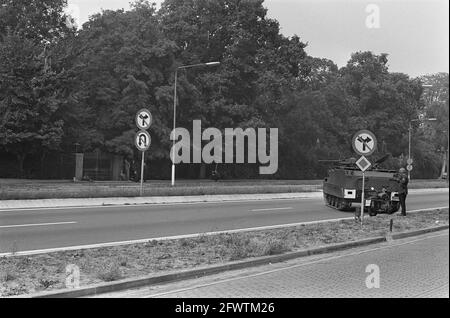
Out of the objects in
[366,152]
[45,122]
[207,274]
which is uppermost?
[45,122]

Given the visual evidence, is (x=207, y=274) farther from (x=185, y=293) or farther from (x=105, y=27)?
(x=105, y=27)

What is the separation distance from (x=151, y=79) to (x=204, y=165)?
377 inches

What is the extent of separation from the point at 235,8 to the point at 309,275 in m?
40.2

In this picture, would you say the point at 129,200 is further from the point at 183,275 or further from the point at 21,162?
the point at 21,162

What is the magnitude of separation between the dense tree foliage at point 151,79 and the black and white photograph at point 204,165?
0.48 ft

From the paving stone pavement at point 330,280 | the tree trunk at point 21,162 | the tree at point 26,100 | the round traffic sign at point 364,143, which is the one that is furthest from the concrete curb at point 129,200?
the tree trunk at point 21,162

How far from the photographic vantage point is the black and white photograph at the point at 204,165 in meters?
8.09

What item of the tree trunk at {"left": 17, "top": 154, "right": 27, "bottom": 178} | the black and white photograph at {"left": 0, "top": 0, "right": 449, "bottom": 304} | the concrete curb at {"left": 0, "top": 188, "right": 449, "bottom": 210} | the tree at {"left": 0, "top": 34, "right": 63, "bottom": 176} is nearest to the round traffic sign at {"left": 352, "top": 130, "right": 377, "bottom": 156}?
the black and white photograph at {"left": 0, "top": 0, "right": 449, "bottom": 304}

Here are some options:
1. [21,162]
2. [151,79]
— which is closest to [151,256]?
[21,162]

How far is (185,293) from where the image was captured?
711cm

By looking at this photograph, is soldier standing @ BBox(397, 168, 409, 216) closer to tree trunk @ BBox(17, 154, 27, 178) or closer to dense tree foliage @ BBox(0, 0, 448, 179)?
dense tree foliage @ BBox(0, 0, 448, 179)

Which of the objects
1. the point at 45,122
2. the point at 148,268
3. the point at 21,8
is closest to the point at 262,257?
the point at 148,268

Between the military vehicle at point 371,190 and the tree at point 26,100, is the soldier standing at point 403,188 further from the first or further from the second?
the tree at point 26,100

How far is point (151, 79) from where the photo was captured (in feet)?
129
